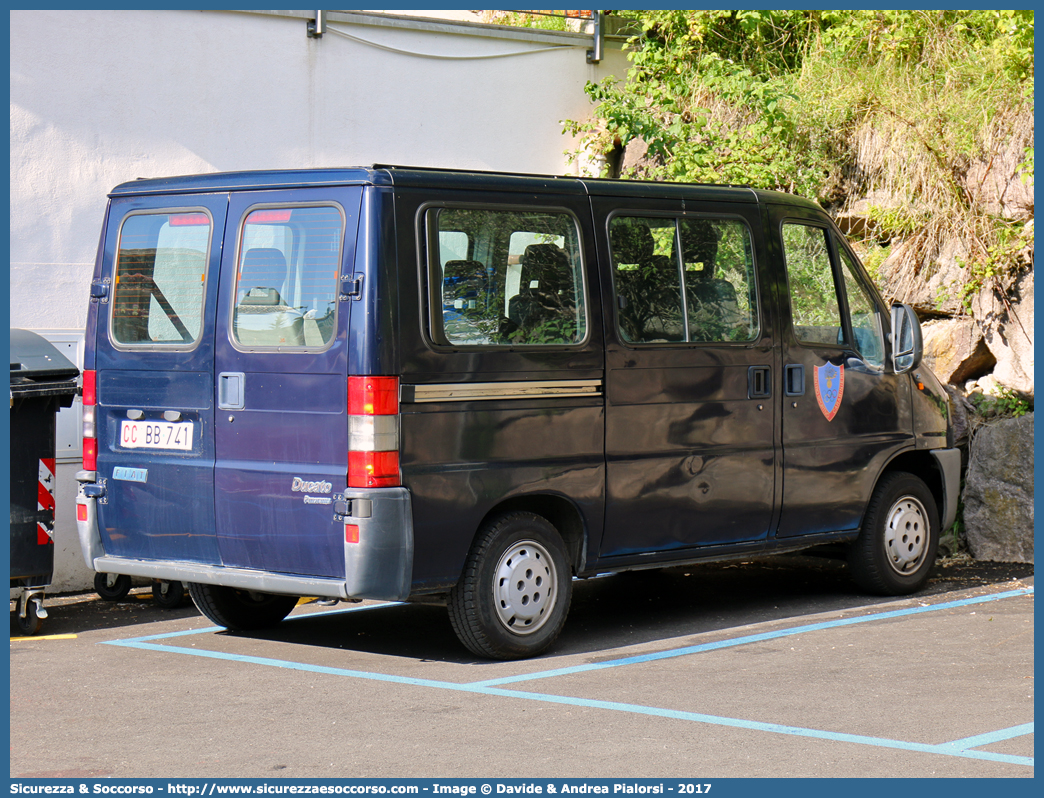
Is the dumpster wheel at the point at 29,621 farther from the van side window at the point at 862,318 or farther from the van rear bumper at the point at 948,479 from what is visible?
the van rear bumper at the point at 948,479

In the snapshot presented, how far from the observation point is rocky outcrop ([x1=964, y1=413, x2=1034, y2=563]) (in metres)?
9.96

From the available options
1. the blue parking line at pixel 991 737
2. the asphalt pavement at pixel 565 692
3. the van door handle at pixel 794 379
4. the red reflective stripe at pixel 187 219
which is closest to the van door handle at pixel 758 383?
the van door handle at pixel 794 379

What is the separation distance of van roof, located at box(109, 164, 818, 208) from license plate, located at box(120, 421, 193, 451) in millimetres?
1192

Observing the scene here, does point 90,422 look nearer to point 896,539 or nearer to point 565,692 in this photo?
point 565,692

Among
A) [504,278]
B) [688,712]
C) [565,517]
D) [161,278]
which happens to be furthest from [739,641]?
[161,278]

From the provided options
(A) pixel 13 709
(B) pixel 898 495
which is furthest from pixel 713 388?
(A) pixel 13 709

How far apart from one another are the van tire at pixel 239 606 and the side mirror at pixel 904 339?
3979mm

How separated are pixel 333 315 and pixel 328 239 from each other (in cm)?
37

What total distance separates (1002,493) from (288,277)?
5.91 m

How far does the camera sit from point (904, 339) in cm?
857

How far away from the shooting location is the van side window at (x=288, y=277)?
6.48m

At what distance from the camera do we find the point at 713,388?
25.1 feet

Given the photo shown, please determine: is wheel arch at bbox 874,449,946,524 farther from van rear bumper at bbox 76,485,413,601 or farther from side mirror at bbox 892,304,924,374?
van rear bumper at bbox 76,485,413,601

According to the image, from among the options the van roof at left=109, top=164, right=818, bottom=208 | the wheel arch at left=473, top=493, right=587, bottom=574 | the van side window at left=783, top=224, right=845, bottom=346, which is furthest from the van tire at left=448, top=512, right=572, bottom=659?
the van side window at left=783, top=224, right=845, bottom=346
